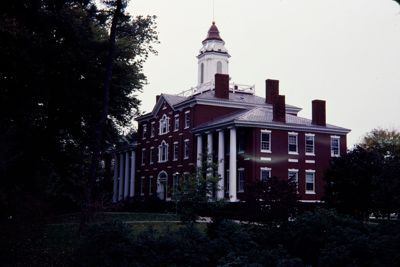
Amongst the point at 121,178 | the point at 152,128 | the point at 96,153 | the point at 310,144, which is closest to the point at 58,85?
Result: the point at 96,153

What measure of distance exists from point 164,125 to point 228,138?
38.7 ft

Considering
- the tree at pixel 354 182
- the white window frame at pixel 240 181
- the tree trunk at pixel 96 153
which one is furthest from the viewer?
the white window frame at pixel 240 181

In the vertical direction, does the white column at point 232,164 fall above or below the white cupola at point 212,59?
below

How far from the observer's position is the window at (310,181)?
44406 millimetres

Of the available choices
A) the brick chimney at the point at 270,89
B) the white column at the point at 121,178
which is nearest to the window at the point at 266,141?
the brick chimney at the point at 270,89

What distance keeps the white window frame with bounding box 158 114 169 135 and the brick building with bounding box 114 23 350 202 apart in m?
0.06

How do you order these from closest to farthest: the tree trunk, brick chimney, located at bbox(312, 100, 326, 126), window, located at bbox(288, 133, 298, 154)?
the tree trunk < window, located at bbox(288, 133, 298, 154) < brick chimney, located at bbox(312, 100, 326, 126)

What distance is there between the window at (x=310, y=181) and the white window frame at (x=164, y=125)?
16422 millimetres

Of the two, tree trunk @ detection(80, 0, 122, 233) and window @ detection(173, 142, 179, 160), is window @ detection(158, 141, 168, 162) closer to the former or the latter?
window @ detection(173, 142, 179, 160)

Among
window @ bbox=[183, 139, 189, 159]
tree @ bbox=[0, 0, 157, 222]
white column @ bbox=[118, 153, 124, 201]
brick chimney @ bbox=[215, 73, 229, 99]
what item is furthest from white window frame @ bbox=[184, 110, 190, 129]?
white column @ bbox=[118, 153, 124, 201]

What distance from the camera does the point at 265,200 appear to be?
53.8 ft

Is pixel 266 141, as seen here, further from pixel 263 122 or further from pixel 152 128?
pixel 152 128

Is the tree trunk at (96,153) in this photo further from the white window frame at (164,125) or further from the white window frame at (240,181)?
the white window frame at (164,125)

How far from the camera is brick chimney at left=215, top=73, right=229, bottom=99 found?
1944 inches
